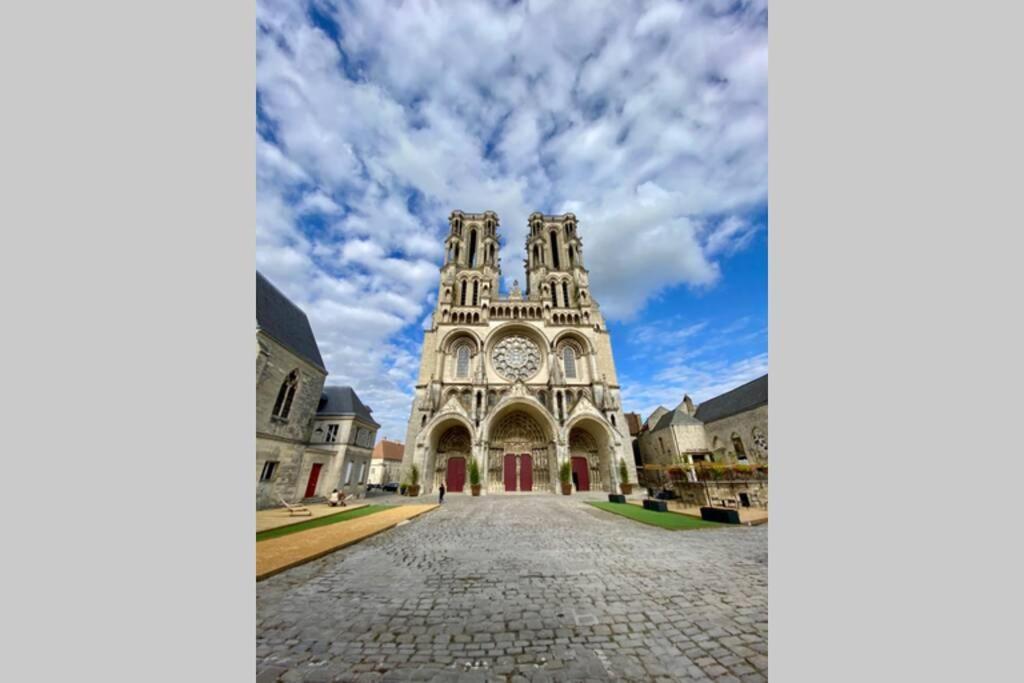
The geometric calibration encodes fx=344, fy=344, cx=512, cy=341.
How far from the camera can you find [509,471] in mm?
23297

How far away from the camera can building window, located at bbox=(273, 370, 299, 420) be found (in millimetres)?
14797

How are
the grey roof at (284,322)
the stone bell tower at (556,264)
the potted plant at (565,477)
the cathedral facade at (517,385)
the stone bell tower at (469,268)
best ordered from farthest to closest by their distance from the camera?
the stone bell tower at (556,264)
the stone bell tower at (469,268)
the cathedral facade at (517,385)
the potted plant at (565,477)
the grey roof at (284,322)

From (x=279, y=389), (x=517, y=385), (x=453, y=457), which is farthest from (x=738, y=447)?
(x=279, y=389)

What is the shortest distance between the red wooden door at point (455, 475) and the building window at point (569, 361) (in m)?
10.1

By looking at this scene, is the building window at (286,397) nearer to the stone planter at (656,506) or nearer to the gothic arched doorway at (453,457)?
the gothic arched doorway at (453,457)

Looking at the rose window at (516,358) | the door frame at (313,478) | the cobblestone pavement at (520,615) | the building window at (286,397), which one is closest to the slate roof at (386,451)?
the rose window at (516,358)

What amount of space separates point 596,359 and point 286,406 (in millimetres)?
20000

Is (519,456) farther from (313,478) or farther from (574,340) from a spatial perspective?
(313,478)

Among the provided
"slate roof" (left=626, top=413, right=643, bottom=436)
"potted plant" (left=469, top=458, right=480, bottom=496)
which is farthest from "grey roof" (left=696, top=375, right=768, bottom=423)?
"potted plant" (left=469, top=458, right=480, bottom=496)

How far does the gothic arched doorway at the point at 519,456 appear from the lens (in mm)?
22766

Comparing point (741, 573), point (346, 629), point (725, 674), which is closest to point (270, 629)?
point (346, 629)

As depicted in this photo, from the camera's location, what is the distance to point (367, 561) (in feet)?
18.9

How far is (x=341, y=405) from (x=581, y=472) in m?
16.3

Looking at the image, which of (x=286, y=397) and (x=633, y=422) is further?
(x=633, y=422)
